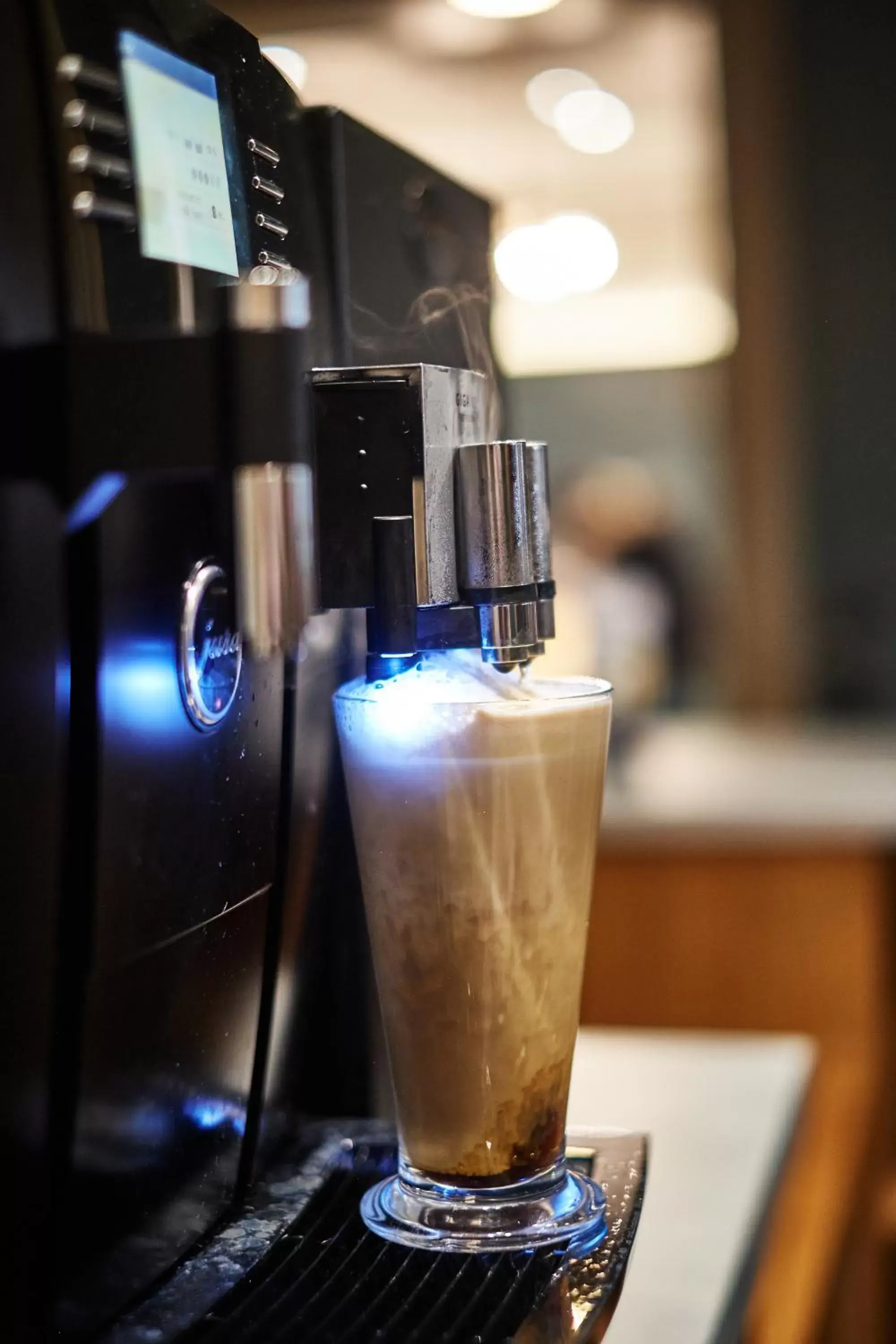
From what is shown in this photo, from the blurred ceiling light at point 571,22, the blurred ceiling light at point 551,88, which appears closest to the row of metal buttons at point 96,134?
the blurred ceiling light at point 571,22

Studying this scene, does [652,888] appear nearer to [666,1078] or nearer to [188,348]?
[666,1078]

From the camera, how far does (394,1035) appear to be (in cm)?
63

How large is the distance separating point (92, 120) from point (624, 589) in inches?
106

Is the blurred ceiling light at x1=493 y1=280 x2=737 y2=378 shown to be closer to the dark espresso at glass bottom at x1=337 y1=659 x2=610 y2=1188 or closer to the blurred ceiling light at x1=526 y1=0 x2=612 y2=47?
the blurred ceiling light at x1=526 y1=0 x2=612 y2=47

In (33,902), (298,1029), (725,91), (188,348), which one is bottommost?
(298,1029)

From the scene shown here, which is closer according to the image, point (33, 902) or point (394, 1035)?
point (33, 902)

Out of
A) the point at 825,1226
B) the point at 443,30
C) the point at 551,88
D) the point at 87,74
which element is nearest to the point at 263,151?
the point at 87,74

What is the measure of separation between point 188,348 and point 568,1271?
1.18ft

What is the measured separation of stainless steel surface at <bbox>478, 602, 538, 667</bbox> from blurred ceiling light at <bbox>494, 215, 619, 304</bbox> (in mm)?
3251

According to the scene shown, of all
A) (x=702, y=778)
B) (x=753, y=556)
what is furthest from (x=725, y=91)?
(x=702, y=778)

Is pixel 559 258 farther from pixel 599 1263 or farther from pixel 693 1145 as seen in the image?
pixel 599 1263

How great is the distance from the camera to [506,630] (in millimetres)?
610

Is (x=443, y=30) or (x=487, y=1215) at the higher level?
(x=443, y=30)

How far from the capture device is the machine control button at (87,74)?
18.8 inches
